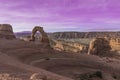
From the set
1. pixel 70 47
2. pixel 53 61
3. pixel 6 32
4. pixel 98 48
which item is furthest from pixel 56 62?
pixel 70 47

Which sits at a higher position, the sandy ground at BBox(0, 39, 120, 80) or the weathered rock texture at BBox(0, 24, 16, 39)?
the weathered rock texture at BBox(0, 24, 16, 39)

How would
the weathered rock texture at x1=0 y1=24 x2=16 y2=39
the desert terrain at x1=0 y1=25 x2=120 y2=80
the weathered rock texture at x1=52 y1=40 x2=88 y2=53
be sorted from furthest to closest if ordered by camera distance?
the weathered rock texture at x1=52 y1=40 x2=88 y2=53 → the weathered rock texture at x1=0 y1=24 x2=16 y2=39 → the desert terrain at x1=0 y1=25 x2=120 y2=80

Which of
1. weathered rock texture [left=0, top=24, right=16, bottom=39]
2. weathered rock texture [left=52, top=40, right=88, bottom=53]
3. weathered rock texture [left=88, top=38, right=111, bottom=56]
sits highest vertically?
weathered rock texture [left=0, top=24, right=16, bottom=39]

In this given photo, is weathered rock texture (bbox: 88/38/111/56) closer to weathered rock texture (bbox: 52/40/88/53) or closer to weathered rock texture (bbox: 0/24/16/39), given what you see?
weathered rock texture (bbox: 52/40/88/53)

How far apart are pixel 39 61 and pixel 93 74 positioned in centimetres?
630

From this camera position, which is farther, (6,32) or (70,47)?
(70,47)

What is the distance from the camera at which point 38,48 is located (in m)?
36.2

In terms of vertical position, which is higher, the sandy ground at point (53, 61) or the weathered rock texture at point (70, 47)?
the sandy ground at point (53, 61)

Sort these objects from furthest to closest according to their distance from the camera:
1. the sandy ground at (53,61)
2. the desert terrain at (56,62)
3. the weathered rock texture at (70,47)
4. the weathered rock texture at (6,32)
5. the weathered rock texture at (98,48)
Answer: the weathered rock texture at (70,47) → the weathered rock texture at (98,48) → the weathered rock texture at (6,32) → the sandy ground at (53,61) → the desert terrain at (56,62)

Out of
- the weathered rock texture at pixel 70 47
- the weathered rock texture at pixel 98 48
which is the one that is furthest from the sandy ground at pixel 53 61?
the weathered rock texture at pixel 70 47

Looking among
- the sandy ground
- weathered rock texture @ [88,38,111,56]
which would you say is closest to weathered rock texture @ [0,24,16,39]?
the sandy ground

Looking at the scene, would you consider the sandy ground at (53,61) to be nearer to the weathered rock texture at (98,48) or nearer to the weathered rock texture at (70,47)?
the weathered rock texture at (98,48)

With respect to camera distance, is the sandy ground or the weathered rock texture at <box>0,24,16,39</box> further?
the weathered rock texture at <box>0,24,16,39</box>

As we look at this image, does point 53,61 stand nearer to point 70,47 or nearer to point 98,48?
point 98,48
